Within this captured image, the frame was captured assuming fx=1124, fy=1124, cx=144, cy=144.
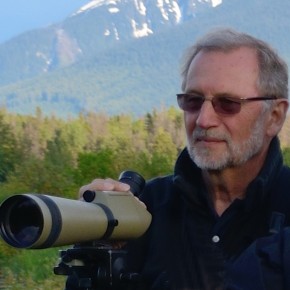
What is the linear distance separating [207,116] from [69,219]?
2.54 feet

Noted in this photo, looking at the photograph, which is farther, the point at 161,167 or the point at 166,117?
the point at 166,117

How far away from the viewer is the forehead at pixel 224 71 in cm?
360

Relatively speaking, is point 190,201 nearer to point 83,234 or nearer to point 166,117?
point 83,234

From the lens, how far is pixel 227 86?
141 inches

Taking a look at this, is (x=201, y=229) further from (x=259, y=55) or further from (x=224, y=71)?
(x=259, y=55)

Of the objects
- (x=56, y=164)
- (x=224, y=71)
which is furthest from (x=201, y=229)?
(x=56, y=164)

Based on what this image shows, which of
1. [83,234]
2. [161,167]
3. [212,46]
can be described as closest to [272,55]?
[212,46]

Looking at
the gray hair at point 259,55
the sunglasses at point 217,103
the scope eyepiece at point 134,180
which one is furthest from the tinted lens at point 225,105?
the scope eyepiece at point 134,180

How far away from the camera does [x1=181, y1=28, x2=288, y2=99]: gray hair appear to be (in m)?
3.69

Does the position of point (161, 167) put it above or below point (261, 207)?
below

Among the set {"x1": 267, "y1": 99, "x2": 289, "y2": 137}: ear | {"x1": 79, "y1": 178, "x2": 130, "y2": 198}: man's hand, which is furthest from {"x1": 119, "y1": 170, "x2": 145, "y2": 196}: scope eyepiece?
{"x1": 267, "y1": 99, "x2": 289, "y2": 137}: ear

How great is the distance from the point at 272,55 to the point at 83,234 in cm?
106

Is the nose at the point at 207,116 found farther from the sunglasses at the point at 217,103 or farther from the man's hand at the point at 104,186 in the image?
the man's hand at the point at 104,186

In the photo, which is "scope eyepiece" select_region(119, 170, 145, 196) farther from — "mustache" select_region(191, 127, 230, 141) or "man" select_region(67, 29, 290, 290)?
"mustache" select_region(191, 127, 230, 141)
